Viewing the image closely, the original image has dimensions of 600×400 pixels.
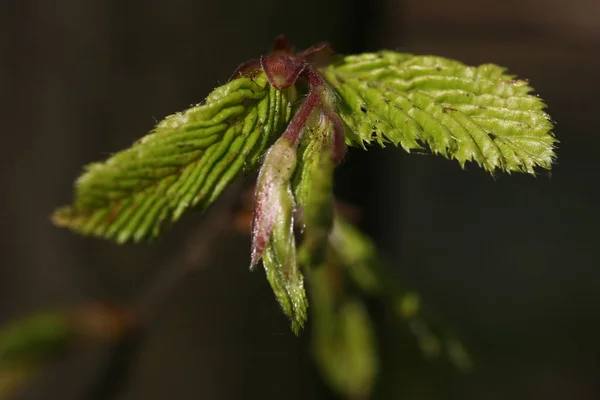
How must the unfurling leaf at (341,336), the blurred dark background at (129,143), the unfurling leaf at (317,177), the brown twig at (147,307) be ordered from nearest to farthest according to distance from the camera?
the unfurling leaf at (317,177) → the brown twig at (147,307) → the unfurling leaf at (341,336) → the blurred dark background at (129,143)

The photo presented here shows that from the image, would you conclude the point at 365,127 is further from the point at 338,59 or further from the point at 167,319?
the point at 167,319

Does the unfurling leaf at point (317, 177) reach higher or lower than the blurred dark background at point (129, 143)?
lower

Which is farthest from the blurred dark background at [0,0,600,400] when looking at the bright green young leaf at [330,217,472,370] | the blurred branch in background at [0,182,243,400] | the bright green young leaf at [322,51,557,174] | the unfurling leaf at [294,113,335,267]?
the unfurling leaf at [294,113,335,267]

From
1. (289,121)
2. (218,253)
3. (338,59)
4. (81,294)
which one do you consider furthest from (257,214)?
Result: (81,294)

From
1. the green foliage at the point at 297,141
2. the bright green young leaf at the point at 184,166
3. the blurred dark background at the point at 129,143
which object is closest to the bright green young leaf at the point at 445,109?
the green foliage at the point at 297,141

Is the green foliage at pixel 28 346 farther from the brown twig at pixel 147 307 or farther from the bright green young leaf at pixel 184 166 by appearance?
the bright green young leaf at pixel 184 166

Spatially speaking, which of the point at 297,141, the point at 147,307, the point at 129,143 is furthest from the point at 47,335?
the point at 297,141
